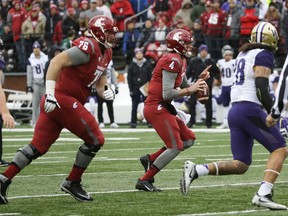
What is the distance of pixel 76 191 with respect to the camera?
8820 millimetres

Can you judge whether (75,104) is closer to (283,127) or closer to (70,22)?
(283,127)

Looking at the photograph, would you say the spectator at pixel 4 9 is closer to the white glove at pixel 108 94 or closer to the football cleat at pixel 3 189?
the white glove at pixel 108 94

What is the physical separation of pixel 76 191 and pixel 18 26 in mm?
18112

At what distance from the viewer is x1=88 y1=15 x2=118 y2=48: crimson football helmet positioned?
8.83 metres

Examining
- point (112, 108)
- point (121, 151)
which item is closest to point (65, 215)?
point (121, 151)

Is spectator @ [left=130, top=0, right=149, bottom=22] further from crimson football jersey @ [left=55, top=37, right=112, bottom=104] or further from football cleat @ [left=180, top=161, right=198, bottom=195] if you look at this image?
football cleat @ [left=180, top=161, right=198, bottom=195]

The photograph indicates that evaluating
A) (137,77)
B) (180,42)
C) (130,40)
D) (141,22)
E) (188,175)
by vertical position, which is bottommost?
(137,77)

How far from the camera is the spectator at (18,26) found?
26.2m

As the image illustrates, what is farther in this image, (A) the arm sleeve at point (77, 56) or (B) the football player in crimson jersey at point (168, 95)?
(B) the football player in crimson jersey at point (168, 95)

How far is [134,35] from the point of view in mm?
25422

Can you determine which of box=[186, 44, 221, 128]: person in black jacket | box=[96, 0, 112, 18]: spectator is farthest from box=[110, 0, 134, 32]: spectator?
box=[186, 44, 221, 128]: person in black jacket

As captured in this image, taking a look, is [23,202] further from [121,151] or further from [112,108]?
[112,108]

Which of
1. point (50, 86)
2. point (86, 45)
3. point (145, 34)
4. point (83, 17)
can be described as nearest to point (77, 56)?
point (86, 45)

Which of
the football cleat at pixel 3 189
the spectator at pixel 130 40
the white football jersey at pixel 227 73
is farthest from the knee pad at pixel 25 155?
the spectator at pixel 130 40
